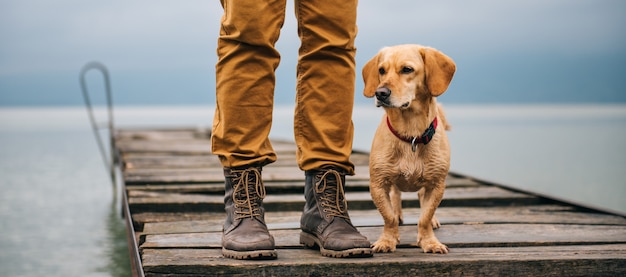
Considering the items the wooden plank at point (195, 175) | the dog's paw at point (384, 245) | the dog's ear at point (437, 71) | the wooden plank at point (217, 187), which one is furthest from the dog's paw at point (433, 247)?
the wooden plank at point (195, 175)

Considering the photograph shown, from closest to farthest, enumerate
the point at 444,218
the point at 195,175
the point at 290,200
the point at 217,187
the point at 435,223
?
the point at 435,223 → the point at 444,218 → the point at 290,200 → the point at 217,187 → the point at 195,175

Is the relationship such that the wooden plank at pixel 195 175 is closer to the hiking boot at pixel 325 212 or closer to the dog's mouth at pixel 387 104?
the hiking boot at pixel 325 212

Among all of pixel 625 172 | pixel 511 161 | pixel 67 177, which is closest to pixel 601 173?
pixel 625 172

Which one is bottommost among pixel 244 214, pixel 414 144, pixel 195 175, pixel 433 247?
pixel 195 175

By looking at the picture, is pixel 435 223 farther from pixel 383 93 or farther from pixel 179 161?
pixel 179 161

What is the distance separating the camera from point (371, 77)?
2629mm

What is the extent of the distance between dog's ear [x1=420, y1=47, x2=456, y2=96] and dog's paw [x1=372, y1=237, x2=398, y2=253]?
53 cm

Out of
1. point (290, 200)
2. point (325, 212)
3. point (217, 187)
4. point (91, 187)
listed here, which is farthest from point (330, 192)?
point (91, 187)

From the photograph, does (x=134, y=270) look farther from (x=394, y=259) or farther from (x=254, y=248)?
(x=394, y=259)

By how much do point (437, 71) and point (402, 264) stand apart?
0.68m

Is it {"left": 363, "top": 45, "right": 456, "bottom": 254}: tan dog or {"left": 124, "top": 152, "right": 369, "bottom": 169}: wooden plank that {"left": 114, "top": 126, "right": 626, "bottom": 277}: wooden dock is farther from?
{"left": 124, "top": 152, "right": 369, "bottom": 169}: wooden plank

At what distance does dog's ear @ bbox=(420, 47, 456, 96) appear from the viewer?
100 inches

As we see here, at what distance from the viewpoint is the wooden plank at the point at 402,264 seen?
7.34ft

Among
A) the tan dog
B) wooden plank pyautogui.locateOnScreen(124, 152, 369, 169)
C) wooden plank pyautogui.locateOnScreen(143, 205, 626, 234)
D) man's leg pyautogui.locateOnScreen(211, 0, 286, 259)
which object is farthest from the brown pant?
wooden plank pyautogui.locateOnScreen(124, 152, 369, 169)
